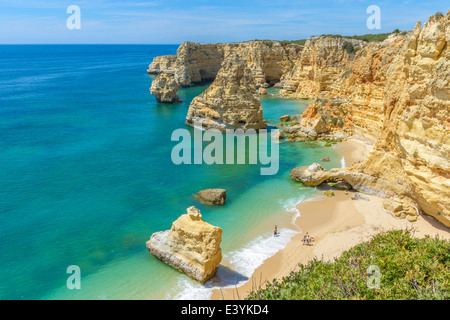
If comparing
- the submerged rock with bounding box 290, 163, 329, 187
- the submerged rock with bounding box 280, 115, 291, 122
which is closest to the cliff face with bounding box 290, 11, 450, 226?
the submerged rock with bounding box 290, 163, 329, 187

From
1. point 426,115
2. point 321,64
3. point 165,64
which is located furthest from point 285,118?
point 165,64

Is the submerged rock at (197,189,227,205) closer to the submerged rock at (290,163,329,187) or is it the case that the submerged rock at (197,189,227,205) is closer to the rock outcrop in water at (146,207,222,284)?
the rock outcrop in water at (146,207,222,284)

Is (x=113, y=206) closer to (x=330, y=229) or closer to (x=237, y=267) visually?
(x=237, y=267)

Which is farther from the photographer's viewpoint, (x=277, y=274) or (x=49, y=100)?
(x=49, y=100)

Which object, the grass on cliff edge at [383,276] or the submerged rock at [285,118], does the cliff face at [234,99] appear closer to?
the submerged rock at [285,118]
